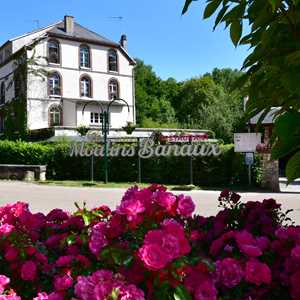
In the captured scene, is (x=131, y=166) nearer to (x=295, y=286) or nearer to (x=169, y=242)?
(x=295, y=286)

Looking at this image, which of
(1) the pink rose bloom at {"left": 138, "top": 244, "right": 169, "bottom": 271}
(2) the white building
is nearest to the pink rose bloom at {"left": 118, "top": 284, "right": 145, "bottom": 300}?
(1) the pink rose bloom at {"left": 138, "top": 244, "right": 169, "bottom": 271}

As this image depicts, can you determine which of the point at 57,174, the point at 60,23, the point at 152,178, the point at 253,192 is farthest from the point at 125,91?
the point at 253,192

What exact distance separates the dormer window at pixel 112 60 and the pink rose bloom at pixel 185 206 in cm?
5027

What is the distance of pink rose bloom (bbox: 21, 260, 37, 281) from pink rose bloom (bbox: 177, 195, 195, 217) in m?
0.79

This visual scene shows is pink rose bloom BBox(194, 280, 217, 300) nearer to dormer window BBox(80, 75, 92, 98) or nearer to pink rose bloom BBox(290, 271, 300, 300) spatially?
pink rose bloom BBox(290, 271, 300, 300)

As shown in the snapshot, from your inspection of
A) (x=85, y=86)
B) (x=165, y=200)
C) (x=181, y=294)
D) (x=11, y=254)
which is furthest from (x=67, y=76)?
(x=181, y=294)

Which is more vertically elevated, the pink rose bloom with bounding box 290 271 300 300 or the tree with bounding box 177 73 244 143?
the tree with bounding box 177 73 244 143

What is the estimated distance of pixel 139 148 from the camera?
24875 millimetres

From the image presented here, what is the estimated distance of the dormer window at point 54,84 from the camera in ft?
159

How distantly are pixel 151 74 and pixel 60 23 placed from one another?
38.3 m

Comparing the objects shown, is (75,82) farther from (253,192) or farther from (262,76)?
(262,76)
